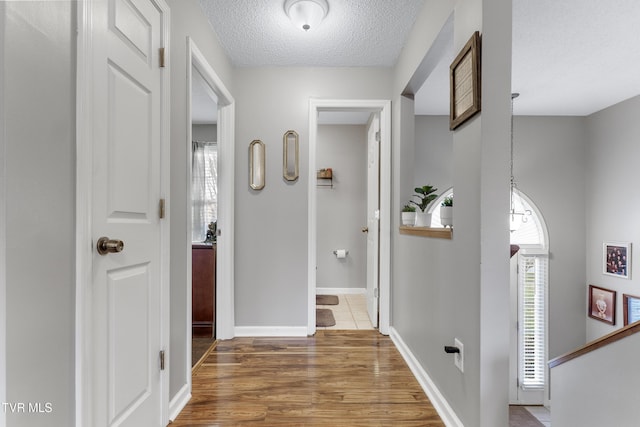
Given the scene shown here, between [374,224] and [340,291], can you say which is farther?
[340,291]

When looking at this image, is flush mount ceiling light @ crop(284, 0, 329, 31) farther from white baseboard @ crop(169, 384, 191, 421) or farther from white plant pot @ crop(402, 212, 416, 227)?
white baseboard @ crop(169, 384, 191, 421)

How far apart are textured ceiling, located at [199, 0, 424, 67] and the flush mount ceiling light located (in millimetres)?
53

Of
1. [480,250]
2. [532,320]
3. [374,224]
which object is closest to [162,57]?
[480,250]

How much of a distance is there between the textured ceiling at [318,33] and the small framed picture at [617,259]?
3.56m

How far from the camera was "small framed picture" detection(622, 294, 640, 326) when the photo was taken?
12.2 feet

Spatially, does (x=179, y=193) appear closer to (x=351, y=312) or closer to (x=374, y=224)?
(x=374, y=224)

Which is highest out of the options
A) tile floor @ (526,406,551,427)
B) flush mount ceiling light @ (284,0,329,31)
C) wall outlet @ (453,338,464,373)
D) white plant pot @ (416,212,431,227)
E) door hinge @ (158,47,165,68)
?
flush mount ceiling light @ (284,0,329,31)

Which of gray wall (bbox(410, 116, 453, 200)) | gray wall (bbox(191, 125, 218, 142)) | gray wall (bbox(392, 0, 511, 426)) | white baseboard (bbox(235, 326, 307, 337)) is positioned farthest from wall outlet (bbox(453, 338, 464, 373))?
gray wall (bbox(191, 125, 218, 142))

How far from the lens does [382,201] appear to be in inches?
118

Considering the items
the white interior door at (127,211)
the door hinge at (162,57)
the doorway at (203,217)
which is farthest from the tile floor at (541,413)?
the door hinge at (162,57)

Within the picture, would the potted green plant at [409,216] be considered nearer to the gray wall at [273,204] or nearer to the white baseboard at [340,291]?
the gray wall at [273,204]

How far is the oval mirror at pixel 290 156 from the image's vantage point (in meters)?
2.94

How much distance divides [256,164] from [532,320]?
160 inches

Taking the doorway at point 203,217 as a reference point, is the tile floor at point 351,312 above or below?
below
